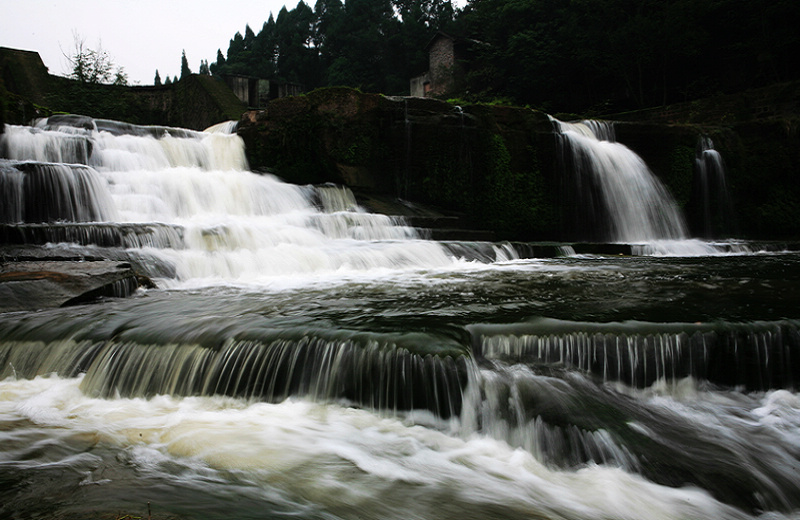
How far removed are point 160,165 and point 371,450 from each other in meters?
11.0

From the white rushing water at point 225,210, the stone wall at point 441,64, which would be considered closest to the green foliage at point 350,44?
the stone wall at point 441,64

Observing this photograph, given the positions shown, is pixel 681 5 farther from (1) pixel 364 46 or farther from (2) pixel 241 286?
(1) pixel 364 46

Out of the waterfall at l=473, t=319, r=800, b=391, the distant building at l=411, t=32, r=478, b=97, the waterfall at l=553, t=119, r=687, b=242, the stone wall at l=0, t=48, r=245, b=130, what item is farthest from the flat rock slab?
the distant building at l=411, t=32, r=478, b=97

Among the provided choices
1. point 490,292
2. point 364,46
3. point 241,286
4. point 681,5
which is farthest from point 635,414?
point 364,46

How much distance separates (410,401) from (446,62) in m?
36.6

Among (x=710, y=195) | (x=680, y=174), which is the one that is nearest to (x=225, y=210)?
(x=680, y=174)

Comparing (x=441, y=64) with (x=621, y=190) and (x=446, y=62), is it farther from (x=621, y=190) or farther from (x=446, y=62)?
(x=621, y=190)

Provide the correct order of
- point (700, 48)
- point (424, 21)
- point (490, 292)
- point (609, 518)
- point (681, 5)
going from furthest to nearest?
point (424, 21)
point (700, 48)
point (681, 5)
point (490, 292)
point (609, 518)

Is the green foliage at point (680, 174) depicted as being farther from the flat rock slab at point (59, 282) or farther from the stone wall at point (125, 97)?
the stone wall at point (125, 97)

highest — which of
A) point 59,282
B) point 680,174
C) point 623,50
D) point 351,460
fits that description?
point 623,50

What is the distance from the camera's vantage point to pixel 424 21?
48594 mm

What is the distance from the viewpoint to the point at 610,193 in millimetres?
13773

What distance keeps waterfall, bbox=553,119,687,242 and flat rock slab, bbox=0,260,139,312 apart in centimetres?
1126

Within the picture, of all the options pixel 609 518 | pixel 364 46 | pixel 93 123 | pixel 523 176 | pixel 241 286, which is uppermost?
pixel 364 46
